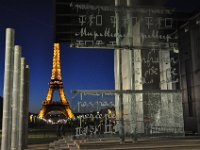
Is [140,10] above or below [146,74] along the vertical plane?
above

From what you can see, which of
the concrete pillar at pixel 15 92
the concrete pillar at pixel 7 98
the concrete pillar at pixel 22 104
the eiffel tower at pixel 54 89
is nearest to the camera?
the concrete pillar at pixel 7 98

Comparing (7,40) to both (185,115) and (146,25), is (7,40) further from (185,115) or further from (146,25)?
(185,115)

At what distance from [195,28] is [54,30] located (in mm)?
14293

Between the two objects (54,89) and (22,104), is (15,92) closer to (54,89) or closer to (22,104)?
(22,104)

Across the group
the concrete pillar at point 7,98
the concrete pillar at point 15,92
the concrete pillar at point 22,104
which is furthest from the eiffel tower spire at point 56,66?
the concrete pillar at point 7,98

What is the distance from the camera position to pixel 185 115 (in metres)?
28.4

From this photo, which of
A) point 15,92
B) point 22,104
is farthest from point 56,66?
point 15,92

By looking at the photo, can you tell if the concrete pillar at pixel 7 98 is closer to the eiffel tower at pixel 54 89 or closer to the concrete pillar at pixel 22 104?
the concrete pillar at pixel 22 104

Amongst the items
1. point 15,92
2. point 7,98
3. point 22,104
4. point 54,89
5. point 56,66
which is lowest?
point 7,98

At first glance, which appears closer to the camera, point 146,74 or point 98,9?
point 98,9

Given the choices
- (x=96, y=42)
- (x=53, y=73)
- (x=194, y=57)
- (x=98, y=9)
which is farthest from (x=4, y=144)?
(x=53, y=73)

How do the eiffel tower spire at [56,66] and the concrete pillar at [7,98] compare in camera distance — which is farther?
the eiffel tower spire at [56,66]

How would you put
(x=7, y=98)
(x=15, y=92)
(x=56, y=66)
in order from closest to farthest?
(x=7, y=98)
(x=15, y=92)
(x=56, y=66)

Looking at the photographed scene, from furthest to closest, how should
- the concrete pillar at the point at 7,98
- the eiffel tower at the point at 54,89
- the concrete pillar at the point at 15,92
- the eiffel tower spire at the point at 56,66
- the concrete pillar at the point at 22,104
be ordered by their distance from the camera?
the eiffel tower spire at the point at 56,66, the eiffel tower at the point at 54,89, the concrete pillar at the point at 22,104, the concrete pillar at the point at 15,92, the concrete pillar at the point at 7,98
